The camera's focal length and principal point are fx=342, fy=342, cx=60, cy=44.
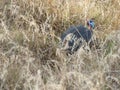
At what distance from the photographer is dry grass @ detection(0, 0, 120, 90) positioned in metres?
2.07

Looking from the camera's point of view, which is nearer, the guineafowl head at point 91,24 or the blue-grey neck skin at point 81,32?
the blue-grey neck skin at point 81,32

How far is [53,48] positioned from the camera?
256cm

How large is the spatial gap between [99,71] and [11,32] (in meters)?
0.89

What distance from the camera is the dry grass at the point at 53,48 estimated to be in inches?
81.7

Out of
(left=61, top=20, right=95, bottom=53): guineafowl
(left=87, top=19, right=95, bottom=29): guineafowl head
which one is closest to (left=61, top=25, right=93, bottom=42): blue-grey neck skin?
(left=61, top=20, right=95, bottom=53): guineafowl

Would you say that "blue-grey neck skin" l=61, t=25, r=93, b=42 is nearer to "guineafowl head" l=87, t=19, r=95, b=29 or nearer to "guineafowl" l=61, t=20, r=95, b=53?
"guineafowl" l=61, t=20, r=95, b=53

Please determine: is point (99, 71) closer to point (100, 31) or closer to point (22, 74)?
point (22, 74)

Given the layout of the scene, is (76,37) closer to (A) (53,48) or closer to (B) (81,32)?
(B) (81,32)

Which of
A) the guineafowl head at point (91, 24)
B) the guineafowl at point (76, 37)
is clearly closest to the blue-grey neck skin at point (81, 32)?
the guineafowl at point (76, 37)

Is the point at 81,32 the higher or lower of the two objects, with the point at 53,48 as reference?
higher

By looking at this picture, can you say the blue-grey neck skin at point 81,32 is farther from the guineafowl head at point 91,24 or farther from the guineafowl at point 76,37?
the guineafowl head at point 91,24

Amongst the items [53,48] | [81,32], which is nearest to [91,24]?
[81,32]

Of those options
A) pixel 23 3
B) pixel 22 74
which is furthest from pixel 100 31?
pixel 22 74

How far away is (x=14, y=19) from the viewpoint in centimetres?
281
